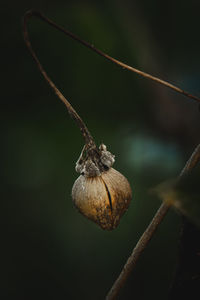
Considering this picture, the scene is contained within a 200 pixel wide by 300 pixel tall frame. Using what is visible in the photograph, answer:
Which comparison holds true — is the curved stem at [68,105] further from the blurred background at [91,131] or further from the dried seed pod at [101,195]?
the blurred background at [91,131]

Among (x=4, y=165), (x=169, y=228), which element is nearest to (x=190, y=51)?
(x=169, y=228)

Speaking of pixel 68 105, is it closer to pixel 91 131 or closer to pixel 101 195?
pixel 101 195

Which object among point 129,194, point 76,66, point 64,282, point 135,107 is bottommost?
point 64,282

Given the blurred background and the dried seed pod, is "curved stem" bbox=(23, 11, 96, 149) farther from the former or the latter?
the blurred background

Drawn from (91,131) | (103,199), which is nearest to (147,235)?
(103,199)

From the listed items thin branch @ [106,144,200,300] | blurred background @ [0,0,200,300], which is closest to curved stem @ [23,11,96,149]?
thin branch @ [106,144,200,300]

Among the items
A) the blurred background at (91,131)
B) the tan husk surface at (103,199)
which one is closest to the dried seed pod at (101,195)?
the tan husk surface at (103,199)

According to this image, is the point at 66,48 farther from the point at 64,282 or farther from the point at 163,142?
the point at 64,282
